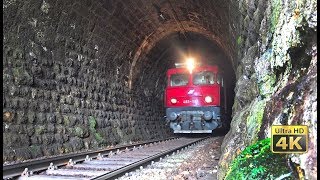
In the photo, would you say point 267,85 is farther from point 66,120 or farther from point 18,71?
point 66,120

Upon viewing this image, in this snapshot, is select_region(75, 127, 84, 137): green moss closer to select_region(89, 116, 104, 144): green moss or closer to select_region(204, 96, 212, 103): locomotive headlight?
select_region(89, 116, 104, 144): green moss

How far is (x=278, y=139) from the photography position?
8.62ft

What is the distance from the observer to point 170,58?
17078 millimetres

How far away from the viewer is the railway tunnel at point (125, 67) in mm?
3301

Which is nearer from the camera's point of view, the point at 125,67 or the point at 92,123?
the point at 92,123

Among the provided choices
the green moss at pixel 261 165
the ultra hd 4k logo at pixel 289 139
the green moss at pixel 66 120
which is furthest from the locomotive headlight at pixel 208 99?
the ultra hd 4k logo at pixel 289 139

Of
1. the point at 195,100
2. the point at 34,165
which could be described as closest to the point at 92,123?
the point at 34,165

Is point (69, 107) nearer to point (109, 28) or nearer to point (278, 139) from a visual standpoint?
point (109, 28)

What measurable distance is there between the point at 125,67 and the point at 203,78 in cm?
350

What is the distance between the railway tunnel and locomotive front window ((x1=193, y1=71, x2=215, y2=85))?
5.76 ft

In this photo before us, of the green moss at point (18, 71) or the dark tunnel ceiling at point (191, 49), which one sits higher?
the dark tunnel ceiling at point (191, 49)

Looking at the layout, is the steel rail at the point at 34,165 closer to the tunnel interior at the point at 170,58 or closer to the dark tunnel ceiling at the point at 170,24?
the dark tunnel ceiling at the point at 170,24

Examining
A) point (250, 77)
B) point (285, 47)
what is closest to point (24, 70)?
point (250, 77)

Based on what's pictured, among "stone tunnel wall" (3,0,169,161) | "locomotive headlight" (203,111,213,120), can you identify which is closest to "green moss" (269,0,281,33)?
"stone tunnel wall" (3,0,169,161)
